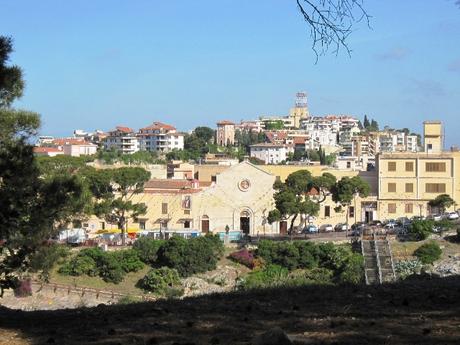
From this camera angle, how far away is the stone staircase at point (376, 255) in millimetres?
29553

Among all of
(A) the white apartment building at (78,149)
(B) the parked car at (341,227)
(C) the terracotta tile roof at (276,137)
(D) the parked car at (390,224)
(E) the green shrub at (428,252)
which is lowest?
(E) the green shrub at (428,252)

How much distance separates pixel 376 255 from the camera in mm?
34500

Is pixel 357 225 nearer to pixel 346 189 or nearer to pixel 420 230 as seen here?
pixel 346 189

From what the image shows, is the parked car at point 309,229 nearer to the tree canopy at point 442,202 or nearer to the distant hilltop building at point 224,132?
the tree canopy at point 442,202

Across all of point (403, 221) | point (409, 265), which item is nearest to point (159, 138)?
point (403, 221)

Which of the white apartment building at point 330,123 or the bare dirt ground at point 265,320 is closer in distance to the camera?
the bare dirt ground at point 265,320

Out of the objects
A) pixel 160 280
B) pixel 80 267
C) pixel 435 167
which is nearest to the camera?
pixel 160 280

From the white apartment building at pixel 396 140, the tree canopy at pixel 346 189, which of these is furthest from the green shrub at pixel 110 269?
the white apartment building at pixel 396 140

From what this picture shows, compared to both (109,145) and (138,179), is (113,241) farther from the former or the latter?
(109,145)

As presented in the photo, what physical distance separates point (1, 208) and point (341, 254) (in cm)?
2868

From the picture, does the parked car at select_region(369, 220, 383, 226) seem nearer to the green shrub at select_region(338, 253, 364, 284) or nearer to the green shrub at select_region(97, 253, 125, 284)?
the green shrub at select_region(338, 253, 364, 284)

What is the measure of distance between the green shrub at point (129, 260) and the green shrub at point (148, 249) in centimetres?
39

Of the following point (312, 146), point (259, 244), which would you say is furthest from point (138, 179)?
point (312, 146)

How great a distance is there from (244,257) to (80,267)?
8.06 metres
